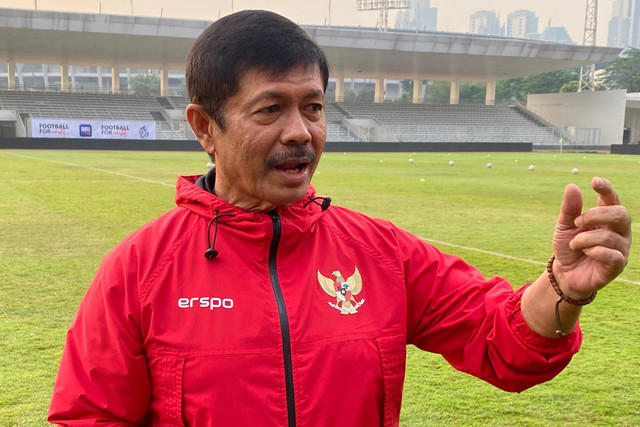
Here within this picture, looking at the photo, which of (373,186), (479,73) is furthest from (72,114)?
(373,186)

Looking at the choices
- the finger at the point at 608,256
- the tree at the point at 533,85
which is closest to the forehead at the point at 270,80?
the finger at the point at 608,256

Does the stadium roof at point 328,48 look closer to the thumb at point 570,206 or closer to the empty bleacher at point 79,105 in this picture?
the empty bleacher at point 79,105

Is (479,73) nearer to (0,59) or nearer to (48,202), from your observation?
(0,59)

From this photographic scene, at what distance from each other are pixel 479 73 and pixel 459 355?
60.9 m

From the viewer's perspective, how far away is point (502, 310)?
77.8 inches

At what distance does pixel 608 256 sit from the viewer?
1639 mm

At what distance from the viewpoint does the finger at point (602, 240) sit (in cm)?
166

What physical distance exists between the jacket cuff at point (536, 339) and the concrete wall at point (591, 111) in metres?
59.5

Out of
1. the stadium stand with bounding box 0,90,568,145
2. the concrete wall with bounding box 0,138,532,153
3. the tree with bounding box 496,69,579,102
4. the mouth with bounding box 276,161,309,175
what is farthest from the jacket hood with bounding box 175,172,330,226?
the tree with bounding box 496,69,579,102

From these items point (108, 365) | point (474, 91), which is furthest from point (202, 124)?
point (474, 91)

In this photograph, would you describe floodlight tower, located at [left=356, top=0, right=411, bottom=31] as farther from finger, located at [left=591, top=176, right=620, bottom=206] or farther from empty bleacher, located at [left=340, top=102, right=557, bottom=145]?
finger, located at [left=591, top=176, right=620, bottom=206]

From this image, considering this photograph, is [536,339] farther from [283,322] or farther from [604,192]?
[283,322]

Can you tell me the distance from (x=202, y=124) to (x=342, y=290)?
1.88 feet

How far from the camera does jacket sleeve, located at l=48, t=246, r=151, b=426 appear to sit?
1791 mm
